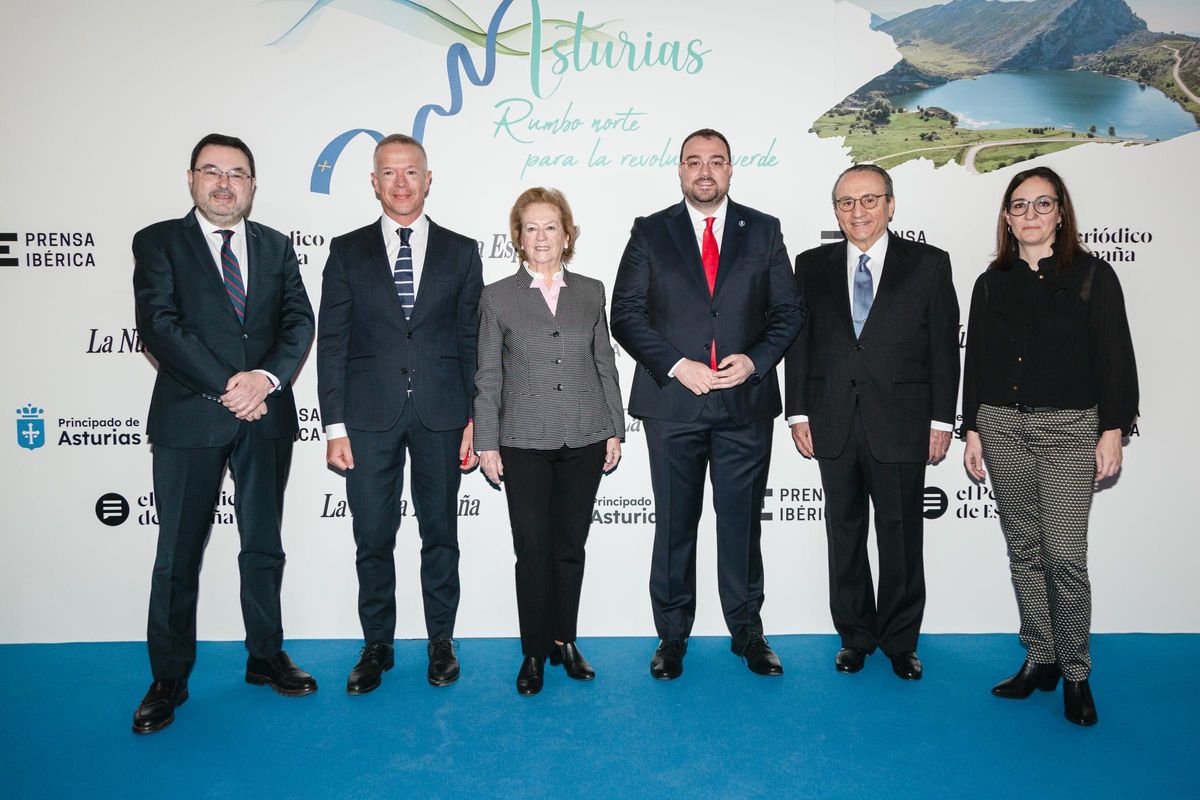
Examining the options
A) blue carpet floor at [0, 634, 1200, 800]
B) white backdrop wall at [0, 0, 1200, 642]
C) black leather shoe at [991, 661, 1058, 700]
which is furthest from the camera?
white backdrop wall at [0, 0, 1200, 642]

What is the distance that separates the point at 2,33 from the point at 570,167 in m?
2.70

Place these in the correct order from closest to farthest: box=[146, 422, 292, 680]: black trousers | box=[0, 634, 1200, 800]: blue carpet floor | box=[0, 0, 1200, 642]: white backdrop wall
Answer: box=[0, 634, 1200, 800]: blue carpet floor → box=[146, 422, 292, 680]: black trousers → box=[0, 0, 1200, 642]: white backdrop wall

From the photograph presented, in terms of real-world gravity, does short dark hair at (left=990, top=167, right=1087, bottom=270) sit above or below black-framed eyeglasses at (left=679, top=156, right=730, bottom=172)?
below

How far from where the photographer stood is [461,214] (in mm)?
3791

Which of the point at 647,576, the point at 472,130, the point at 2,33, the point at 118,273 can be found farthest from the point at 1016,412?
the point at 2,33

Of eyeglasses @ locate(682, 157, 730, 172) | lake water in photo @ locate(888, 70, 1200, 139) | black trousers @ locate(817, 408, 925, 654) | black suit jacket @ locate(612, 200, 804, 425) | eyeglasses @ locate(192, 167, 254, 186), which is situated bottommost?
black trousers @ locate(817, 408, 925, 654)

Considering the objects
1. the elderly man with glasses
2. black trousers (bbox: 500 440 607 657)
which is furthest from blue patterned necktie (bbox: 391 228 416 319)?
the elderly man with glasses

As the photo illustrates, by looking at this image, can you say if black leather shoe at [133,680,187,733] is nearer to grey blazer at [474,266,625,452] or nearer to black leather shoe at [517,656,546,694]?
black leather shoe at [517,656,546,694]

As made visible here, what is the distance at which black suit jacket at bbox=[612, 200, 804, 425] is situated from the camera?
10.5ft

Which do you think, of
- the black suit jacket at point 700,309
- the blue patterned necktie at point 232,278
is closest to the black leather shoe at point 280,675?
the blue patterned necktie at point 232,278

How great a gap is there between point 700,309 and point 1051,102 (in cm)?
211

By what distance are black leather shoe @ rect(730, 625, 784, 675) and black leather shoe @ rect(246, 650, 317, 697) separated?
174cm

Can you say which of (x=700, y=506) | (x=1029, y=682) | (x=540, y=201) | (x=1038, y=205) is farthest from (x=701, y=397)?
(x=1029, y=682)

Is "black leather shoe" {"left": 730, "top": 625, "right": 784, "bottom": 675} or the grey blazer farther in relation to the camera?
"black leather shoe" {"left": 730, "top": 625, "right": 784, "bottom": 675}
